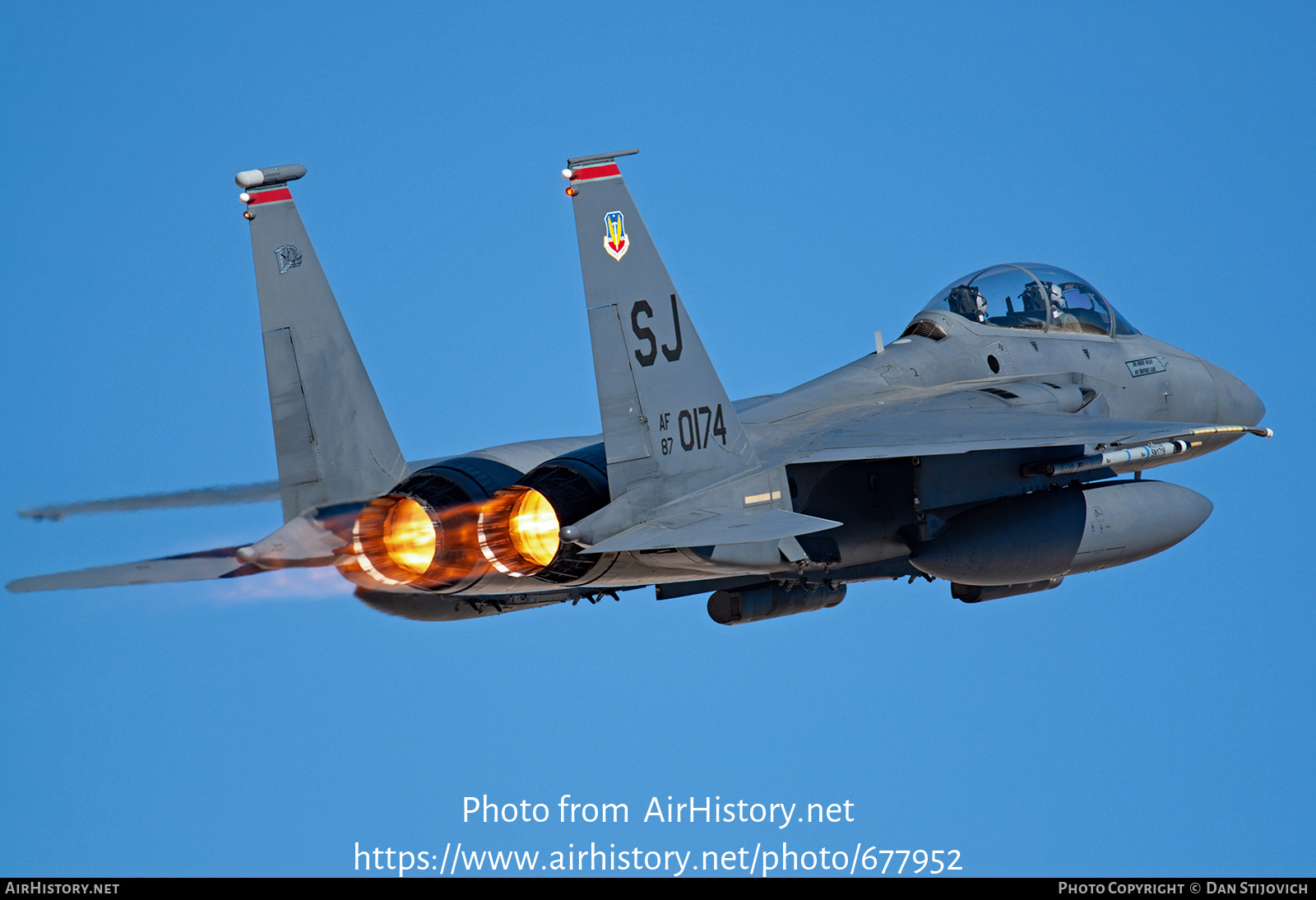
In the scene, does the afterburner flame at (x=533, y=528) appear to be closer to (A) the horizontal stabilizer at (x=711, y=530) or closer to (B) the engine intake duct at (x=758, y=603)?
(A) the horizontal stabilizer at (x=711, y=530)

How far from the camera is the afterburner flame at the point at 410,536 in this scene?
1084 centimetres

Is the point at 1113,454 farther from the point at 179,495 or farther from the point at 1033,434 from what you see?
the point at 179,495

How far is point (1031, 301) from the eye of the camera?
604 inches

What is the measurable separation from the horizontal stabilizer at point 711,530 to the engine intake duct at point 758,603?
10.0ft

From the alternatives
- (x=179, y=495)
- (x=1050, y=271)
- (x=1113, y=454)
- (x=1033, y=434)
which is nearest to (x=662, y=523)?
(x=1033, y=434)

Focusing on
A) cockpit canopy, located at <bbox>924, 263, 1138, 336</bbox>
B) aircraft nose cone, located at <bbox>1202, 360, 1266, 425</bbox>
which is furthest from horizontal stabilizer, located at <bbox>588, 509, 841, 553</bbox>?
aircraft nose cone, located at <bbox>1202, 360, 1266, 425</bbox>

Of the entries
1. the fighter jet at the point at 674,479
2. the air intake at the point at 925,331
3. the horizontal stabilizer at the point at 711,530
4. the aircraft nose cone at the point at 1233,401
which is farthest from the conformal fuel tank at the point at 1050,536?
the aircraft nose cone at the point at 1233,401

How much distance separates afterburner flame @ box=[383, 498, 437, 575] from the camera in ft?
35.6

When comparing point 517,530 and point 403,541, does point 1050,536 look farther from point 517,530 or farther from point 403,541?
point 403,541

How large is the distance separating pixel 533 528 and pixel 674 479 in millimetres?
1081

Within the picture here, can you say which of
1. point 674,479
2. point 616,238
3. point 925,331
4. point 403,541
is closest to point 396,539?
Answer: point 403,541

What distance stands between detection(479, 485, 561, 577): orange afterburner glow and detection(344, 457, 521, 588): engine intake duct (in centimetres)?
9

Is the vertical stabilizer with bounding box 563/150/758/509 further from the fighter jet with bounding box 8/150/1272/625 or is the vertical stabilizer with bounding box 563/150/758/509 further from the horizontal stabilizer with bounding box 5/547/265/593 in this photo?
the horizontal stabilizer with bounding box 5/547/265/593

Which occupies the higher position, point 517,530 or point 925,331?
point 925,331
